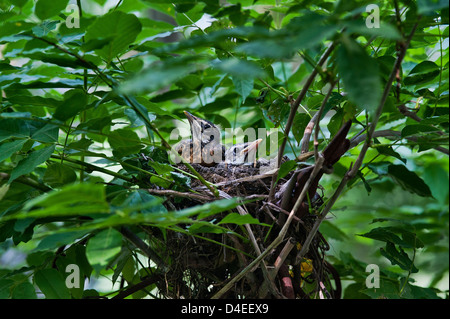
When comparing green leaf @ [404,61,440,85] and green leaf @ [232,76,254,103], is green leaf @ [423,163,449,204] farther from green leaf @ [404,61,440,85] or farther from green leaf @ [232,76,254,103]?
green leaf @ [232,76,254,103]

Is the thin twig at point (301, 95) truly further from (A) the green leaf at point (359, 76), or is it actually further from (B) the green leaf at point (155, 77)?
(B) the green leaf at point (155, 77)

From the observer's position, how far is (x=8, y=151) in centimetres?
70

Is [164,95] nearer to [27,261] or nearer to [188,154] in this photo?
[188,154]

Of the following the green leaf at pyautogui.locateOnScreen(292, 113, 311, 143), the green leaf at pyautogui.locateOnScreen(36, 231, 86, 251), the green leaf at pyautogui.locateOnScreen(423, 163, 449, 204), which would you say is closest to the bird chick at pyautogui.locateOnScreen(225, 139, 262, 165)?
the green leaf at pyautogui.locateOnScreen(292, 113, 311, 143)

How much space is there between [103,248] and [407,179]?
1.98 ft

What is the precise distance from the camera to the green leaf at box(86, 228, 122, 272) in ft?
1.60

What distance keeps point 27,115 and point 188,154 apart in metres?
0.47

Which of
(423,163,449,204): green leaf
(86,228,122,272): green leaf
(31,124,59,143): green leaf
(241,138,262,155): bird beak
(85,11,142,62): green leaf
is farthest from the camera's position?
(423,163,449,204): green leaf

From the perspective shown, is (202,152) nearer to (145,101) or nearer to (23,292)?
(145,101)

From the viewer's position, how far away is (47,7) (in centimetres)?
→ 68

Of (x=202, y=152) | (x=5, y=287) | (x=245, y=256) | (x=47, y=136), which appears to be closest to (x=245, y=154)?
(x=202, y=152)

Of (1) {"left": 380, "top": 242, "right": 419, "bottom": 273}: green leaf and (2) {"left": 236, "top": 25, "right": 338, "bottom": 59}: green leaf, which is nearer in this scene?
(2) {"left": 236, "top": 25, "right": 338, "bottom": 59}: green leaf

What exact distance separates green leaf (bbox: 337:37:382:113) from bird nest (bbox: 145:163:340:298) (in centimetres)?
32

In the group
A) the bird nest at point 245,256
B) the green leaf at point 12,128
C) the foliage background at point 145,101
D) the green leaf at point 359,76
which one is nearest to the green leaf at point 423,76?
the foliage background at point 145,101
